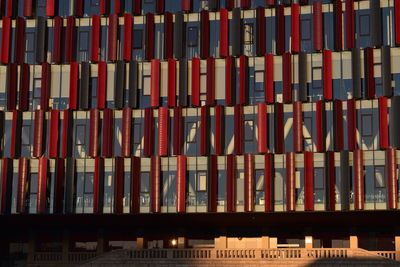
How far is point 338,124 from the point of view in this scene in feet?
214

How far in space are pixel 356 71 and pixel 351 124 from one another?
170 inches

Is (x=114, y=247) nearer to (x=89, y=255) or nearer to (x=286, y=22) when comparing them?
(x=89, y=255)

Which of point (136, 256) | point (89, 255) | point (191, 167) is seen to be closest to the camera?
point (136, 256)

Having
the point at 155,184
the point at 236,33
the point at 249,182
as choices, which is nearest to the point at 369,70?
the point at 236,33

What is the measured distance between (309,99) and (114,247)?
71.7 feet

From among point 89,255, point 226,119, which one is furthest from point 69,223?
point 226,119

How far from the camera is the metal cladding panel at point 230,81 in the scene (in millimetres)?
67812

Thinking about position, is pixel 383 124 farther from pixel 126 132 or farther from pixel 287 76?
pixel 126 132

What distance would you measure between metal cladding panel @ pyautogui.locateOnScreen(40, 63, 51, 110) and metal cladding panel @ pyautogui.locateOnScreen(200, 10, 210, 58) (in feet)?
42.5

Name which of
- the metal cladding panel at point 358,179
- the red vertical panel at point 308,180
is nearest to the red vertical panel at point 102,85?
the red vertical panel at point 308,180

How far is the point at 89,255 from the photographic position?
242 feet

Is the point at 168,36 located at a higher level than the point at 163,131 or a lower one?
higher

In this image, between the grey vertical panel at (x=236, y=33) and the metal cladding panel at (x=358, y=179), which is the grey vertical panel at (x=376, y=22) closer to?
the metal cladding panel at (x=358, y=179)

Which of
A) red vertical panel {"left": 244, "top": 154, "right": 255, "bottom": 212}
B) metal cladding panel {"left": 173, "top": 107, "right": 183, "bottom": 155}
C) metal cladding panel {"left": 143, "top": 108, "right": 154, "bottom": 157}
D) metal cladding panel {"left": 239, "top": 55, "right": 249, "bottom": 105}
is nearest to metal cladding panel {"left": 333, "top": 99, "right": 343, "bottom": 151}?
red vertical panel {"left": 244, "top": 154, "right": 255, "bottom": 212}
